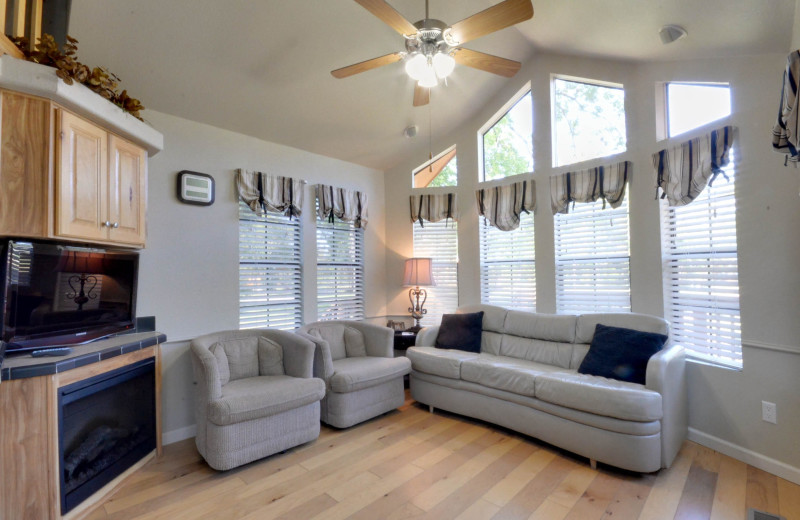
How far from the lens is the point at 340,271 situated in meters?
4.30

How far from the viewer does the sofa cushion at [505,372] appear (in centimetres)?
281

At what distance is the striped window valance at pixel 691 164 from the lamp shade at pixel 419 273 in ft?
7.44

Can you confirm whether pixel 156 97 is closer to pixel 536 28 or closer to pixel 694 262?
pixel 536 28

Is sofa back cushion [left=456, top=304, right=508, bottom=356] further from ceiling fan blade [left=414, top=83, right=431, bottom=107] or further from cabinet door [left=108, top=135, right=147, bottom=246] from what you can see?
cabinet door [left=108, top=135, right=147, bottom=246]

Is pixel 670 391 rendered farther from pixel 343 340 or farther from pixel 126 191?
pixel 126 191

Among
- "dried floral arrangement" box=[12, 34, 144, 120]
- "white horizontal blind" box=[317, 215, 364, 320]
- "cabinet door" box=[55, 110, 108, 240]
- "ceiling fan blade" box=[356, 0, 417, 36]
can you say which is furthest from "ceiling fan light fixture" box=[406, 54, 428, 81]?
"white horizontal blind" box=[317, 215, 364, 320]

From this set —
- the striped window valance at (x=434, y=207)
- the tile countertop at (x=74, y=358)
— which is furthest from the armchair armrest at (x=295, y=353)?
the striped window valance at (x=434, y=207)

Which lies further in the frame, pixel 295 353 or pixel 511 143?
pixel 511 143

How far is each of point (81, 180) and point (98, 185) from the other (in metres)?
0.12

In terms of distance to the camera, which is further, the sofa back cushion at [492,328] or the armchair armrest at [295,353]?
the sofa back cushion at [492,328]

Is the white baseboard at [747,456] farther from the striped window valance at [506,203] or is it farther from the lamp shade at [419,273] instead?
the lamp shade at [419,273]

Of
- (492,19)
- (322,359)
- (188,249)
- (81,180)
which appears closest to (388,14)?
(492,19)

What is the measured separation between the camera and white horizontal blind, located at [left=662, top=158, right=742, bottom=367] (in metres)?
2.58

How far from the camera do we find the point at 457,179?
4.48m
